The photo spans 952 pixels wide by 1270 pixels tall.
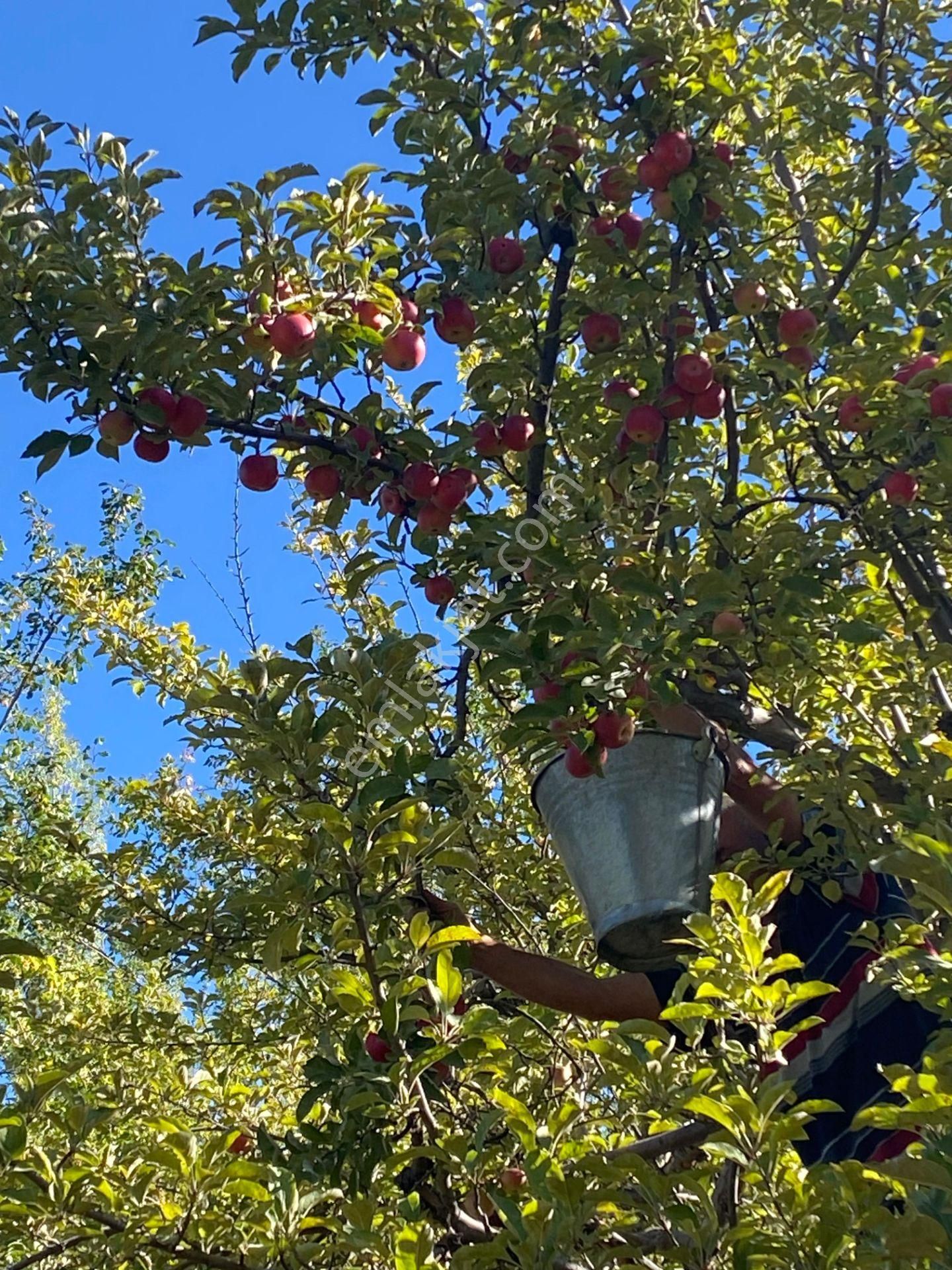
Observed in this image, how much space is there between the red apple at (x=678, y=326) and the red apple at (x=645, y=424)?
0.16m

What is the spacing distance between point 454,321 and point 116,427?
0.69m

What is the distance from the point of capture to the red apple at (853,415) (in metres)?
2.20

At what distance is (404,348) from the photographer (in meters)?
2.13

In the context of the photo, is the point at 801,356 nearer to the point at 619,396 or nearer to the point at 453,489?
the point at 619,396

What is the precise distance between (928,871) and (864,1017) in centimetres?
97

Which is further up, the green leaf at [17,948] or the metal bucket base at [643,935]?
the green leaf at [17,948]

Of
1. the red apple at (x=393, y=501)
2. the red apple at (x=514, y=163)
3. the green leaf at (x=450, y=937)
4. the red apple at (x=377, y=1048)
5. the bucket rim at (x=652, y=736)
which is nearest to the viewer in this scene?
the green leaf at (x=450, y=937)

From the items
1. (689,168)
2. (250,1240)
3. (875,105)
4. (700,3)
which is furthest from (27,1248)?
(700,3)

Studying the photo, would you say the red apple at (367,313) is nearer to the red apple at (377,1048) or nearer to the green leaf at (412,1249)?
the red apple at (377,1048)

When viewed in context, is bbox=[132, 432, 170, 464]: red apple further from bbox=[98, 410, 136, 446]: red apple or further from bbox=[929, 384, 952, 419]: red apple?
bbox=[929, 384, 952, 419]: red apple

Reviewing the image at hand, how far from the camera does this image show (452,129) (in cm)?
252

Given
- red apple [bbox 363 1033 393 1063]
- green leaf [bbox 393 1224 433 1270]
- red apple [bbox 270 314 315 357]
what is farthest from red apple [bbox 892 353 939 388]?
green leaf [bbox 393 1224 433 1270]

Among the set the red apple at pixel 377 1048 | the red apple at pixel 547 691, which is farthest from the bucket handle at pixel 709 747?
the red apple at pixel 377 1048

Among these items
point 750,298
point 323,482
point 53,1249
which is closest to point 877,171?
point 750,298
